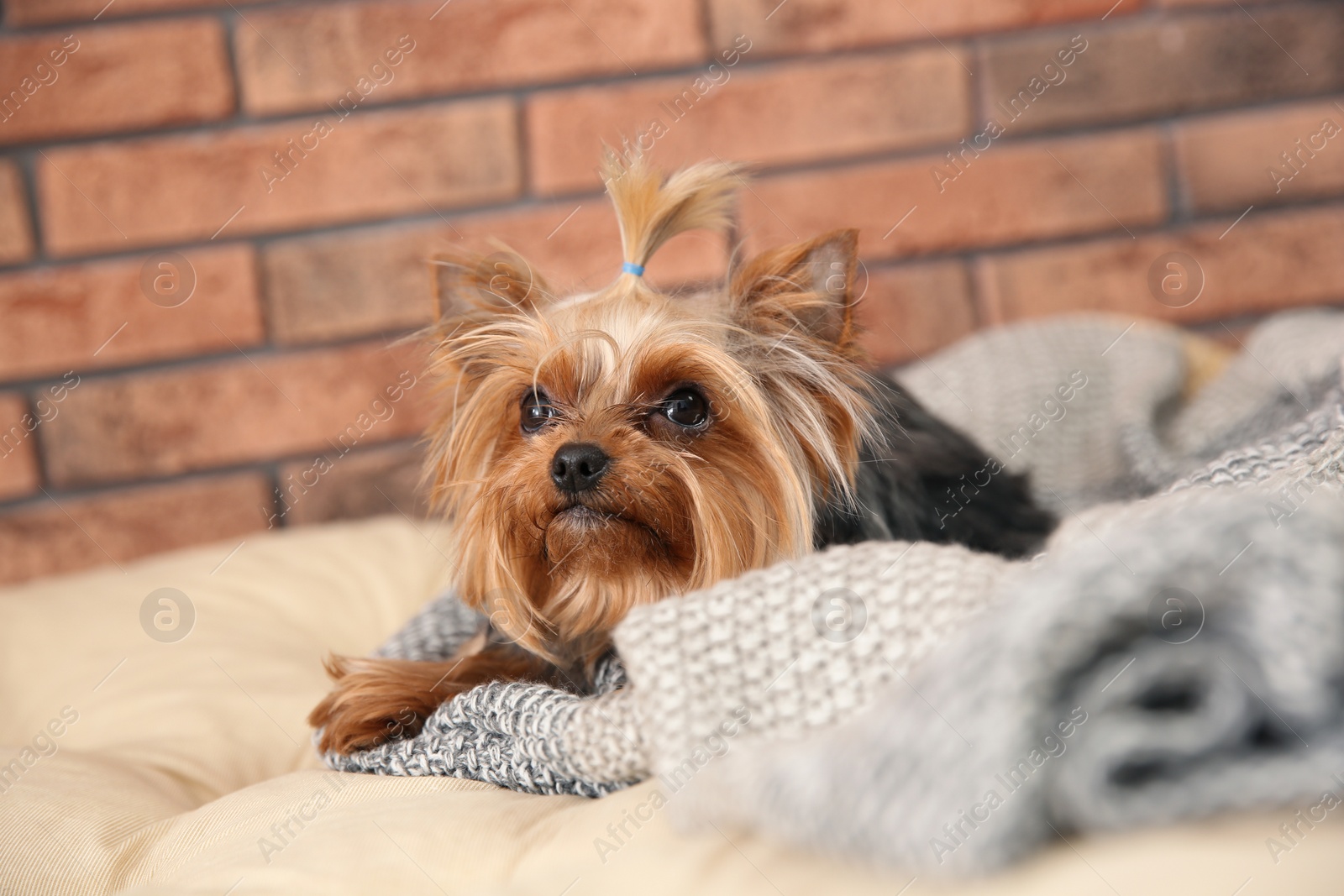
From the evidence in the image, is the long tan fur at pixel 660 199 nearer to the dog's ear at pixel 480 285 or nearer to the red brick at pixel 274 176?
the dog's ear at pixel 480 285

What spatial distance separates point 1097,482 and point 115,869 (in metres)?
1.35

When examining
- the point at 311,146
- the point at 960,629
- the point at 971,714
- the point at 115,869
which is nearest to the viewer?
the point at 971,714

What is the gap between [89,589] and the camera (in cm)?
142

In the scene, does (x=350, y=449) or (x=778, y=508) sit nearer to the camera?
(x=778, y=508)

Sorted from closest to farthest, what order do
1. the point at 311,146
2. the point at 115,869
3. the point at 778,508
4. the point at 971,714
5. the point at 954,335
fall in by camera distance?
1. the point at 971,714
2. the point at 115,869
3. the point at 778,508
4. the point at 311,146
5. the point at 954,335

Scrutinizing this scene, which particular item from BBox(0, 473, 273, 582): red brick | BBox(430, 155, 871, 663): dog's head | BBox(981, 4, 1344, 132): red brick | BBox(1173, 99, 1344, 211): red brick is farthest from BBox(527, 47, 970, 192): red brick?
BBox(0, 473, 273, 582): red brick

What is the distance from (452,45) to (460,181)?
0.78 feet

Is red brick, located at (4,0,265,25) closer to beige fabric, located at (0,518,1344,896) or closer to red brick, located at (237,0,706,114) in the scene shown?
red brick, located at (237,0,706,114)

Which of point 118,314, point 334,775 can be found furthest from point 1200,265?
point 118,314

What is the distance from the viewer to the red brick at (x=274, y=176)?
1770 millimetres

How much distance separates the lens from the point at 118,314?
1799 millimetres

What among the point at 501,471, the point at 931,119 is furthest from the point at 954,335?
the point at 501,471

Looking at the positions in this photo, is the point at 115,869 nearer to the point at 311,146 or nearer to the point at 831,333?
the point at 831,333

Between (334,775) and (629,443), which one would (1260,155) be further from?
(334,775)
